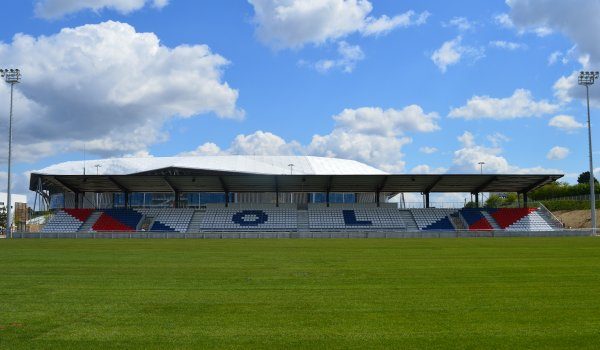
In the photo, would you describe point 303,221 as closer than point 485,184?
Yes

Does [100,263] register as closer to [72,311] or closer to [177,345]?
[72,311]

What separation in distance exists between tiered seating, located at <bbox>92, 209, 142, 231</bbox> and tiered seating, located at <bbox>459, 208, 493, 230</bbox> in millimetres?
33716

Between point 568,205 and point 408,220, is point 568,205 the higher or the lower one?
the higher one

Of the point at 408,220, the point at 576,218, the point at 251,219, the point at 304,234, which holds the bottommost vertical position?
the point at 304,234

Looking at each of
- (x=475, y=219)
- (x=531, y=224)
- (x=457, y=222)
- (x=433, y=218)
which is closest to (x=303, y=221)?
(x=433, y=218)

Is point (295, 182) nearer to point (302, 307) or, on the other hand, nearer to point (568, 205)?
point (568, 205)

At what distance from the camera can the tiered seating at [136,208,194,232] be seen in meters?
55.4

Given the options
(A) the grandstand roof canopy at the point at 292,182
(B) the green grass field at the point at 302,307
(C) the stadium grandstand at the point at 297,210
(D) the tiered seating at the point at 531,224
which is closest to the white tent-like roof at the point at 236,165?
(A) the grandstand roof canopy at the point at 292,182

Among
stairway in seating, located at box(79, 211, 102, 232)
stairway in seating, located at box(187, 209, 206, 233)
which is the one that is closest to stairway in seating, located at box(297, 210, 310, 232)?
stairway in seating, located at box(187, 209, 206, 233)

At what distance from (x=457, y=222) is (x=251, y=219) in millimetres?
21344

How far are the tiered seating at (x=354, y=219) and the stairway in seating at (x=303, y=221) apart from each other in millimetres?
334

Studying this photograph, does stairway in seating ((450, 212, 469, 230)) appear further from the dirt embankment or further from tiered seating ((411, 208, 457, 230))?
the dirt embankment

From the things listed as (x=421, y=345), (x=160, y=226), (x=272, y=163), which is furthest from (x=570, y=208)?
(x=421, y=345)

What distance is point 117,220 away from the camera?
5616cm
